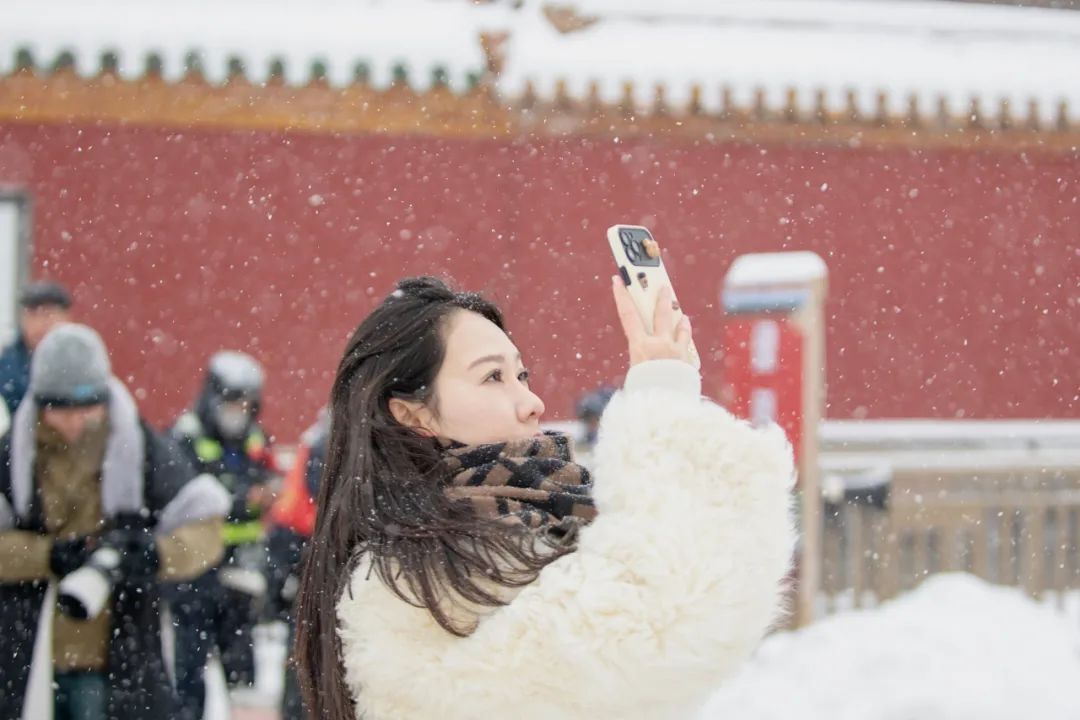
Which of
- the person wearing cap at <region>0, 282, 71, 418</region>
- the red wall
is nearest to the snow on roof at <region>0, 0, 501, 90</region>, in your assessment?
the red wall

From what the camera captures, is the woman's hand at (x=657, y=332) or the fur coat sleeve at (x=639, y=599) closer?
the fur coat sleeve at (x=639, y=599)

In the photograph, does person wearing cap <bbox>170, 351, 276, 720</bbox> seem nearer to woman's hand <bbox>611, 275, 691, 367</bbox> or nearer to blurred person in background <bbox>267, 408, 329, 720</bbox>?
blurred person in background <bbox>267, 408, 329, 720</bbox>

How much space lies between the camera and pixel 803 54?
34.5ft

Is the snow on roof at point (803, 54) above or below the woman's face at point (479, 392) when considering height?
below

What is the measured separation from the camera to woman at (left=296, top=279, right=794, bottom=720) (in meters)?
1.47

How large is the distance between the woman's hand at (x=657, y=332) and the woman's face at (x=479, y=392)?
0.71ft

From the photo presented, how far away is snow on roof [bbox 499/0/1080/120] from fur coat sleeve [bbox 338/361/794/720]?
821cm

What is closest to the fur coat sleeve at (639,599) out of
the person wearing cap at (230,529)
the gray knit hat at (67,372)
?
the gray knit hat at (67,372)

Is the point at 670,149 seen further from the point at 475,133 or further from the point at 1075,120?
the point at 1075,120

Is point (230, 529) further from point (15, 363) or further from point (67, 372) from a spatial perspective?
point (67, 372)

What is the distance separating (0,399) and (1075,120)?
887 centimetres

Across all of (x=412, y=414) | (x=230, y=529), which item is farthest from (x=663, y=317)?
(x=230, y=529)

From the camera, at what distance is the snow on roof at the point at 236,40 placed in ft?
30.0

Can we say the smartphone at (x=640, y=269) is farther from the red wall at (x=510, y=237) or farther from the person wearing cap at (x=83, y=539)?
the red wall at (x=510, y=237)
